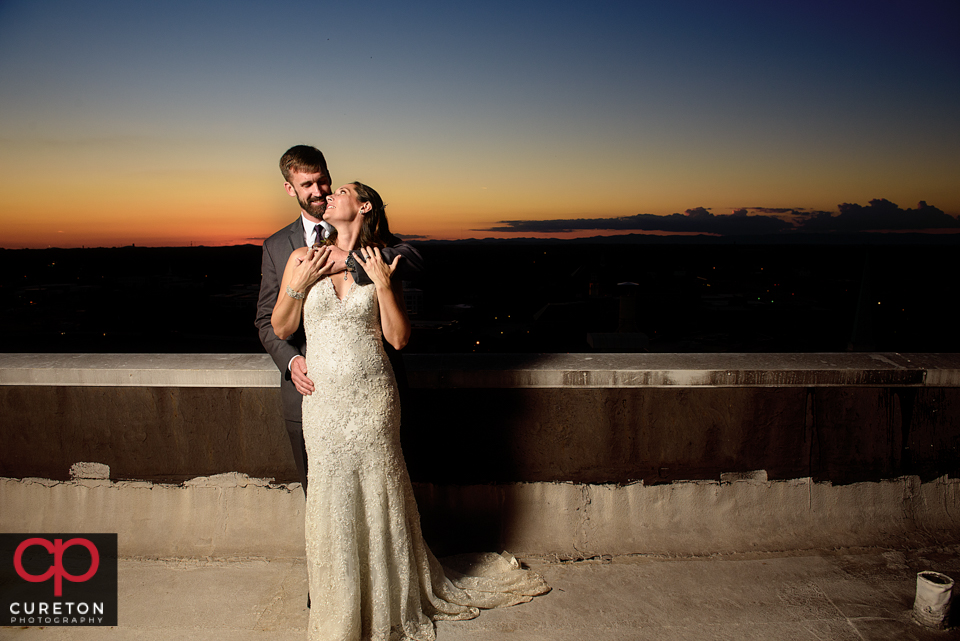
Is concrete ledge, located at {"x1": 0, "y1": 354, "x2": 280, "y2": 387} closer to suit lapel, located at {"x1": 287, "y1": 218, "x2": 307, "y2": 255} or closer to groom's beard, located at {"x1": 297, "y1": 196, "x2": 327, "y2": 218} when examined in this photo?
suit lapel, located at {"x1": 287, "y1": 218, "x2": 307, "y2": 255}

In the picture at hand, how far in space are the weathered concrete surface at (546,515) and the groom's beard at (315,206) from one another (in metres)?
1.66

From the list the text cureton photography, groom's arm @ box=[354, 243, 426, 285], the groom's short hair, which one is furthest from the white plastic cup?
the text cureton photography

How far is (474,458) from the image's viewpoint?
3.63 metres

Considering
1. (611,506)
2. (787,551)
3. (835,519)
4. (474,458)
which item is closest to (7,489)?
(474,458)

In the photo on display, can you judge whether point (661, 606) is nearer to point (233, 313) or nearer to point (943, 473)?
point (943, 473)

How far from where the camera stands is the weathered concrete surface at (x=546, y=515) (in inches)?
142

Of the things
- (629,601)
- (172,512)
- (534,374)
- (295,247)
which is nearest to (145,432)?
(172,512)

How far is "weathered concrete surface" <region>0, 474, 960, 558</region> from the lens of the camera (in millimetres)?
3600

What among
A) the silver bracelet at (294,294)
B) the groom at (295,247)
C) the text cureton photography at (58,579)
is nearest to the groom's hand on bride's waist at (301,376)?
the groom at (295,247)

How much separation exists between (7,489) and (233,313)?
2642 inches

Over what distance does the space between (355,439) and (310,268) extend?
0.77 metres

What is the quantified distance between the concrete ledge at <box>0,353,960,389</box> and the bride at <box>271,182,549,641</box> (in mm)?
852

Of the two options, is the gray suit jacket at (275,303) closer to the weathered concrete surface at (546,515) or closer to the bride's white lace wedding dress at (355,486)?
the bride's white lace wedding dress at (355,486)

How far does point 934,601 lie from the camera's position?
2900mm
